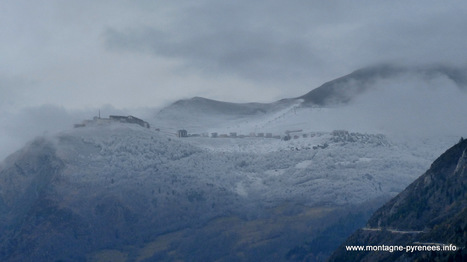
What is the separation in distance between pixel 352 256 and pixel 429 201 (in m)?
13.3

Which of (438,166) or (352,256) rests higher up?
(438,166)

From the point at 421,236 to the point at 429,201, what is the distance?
12.4 metres

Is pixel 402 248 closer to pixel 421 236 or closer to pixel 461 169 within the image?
pixel 421 236

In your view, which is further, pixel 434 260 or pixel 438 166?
pixel 438 166

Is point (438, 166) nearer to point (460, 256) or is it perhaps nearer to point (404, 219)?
point (404, 219)

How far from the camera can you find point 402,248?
157 m

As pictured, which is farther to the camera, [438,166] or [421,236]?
[438,166]

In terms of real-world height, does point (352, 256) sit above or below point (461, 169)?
below

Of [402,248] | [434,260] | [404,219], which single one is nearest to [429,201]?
[404,219]

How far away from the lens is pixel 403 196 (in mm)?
178625

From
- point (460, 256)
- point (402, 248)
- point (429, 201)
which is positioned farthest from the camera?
point (429, 201)

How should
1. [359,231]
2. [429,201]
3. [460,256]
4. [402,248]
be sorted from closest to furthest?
[460,256], [402,248], [429,201], [359,231]

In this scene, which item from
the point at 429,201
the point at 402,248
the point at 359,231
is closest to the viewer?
the point at 402,248

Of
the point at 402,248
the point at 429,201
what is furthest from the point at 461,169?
the point at 402,248
